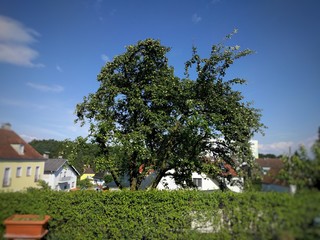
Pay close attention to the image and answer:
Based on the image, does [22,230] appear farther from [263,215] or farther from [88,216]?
[263,215]

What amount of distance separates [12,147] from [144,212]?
18.0ft

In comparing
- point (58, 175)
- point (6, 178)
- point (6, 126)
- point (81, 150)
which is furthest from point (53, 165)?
point (6, 178)

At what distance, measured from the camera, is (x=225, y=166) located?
13977mm

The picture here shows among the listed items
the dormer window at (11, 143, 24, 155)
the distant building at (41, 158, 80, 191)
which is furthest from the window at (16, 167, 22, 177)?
the distant building at (41, 158, 80, 191)

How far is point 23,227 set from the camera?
7.55 meters

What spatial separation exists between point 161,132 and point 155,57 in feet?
14.6

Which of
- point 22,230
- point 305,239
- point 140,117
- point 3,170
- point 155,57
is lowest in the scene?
point 22,230

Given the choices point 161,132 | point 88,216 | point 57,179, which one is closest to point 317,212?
point 88,216

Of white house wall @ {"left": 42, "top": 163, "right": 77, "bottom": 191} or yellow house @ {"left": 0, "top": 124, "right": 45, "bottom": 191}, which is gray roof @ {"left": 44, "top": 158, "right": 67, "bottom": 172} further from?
yellow house @ {"left": 0, "top": 124, "right": 45, "bottom": 191}

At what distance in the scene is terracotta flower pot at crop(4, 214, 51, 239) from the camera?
24.6ft

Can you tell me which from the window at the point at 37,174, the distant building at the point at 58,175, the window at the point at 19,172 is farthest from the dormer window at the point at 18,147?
the distant building at the point at 58,175

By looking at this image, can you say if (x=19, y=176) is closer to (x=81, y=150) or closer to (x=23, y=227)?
(x=23, y=227)

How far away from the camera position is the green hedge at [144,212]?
7606 millimetres

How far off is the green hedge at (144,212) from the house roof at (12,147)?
4.37 ft
